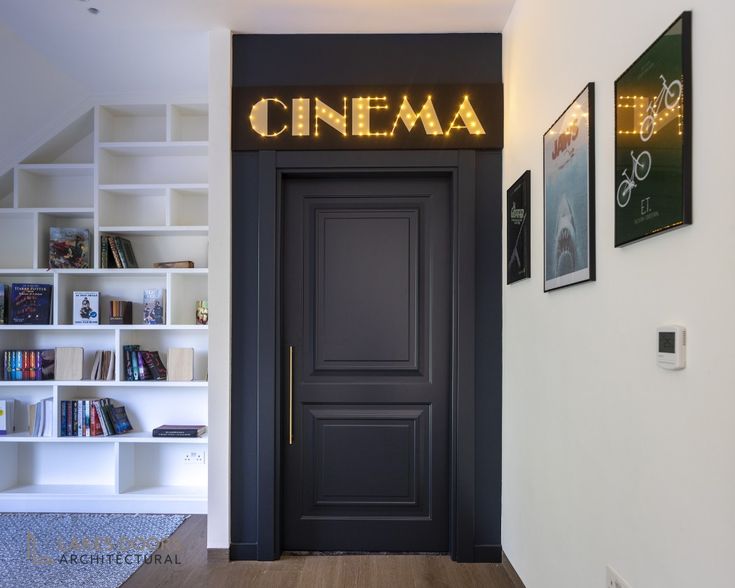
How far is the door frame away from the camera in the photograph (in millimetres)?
2992

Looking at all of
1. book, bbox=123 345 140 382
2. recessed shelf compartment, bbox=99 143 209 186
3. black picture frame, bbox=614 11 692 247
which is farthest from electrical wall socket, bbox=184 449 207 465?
black picture frame, bbox=614 11 692 247

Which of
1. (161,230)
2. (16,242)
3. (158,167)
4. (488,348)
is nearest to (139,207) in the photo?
(158,167)

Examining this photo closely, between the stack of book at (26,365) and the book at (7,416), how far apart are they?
17cm

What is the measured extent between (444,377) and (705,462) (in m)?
1.96

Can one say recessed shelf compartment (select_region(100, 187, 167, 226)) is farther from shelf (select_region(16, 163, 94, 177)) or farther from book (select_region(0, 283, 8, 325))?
book (select_region(0, 283, 8, 325))

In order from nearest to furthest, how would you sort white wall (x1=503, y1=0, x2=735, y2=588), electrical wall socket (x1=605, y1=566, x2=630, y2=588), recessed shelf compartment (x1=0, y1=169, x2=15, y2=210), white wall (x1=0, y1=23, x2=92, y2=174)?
white wall (x1=503, y1=0, x2=735, y2=588)
electrical wall socket (x1=605, y1=566, x2=630, y2=588)
white wall (x1=0, y1=23, x2=92, y2=174)
recessed shelf compartment (x1=0, y1=169, x2=15, y2=210)

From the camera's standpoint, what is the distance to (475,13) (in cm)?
286

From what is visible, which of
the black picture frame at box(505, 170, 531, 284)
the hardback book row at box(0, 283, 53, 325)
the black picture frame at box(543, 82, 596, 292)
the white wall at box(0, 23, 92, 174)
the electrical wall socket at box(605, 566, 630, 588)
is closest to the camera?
the electrical wall socket at box(605, 566, 630, 588)

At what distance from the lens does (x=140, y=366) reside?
3.82m

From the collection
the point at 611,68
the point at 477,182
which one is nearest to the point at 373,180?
the point at 477,182

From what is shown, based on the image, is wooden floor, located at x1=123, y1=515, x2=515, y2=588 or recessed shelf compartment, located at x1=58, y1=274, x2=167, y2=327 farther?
recessed shelf compartment, located at x1=58, y1=274, x2=167, y2=327

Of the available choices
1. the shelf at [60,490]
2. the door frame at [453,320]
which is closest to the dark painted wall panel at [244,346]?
the door frame at [453,320]

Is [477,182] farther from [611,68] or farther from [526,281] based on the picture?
[611,68]

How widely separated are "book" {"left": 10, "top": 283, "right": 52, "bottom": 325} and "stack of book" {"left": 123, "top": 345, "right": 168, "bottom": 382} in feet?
1.98
